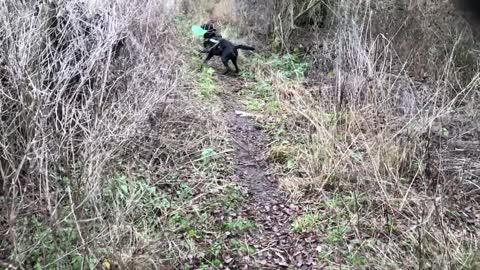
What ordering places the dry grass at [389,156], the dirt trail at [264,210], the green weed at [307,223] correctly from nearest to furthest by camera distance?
the dry grass at [389,156] < the dirt trail at [264,210] < the green weed at [307,223]

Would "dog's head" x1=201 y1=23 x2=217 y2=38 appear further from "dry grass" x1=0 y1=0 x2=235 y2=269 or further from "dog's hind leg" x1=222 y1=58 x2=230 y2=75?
"dry grass" x1=0 y1=0 x2=235 y2=269

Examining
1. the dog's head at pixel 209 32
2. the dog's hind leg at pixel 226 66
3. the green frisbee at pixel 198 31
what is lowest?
the dog's hind leg at pixel 226 66

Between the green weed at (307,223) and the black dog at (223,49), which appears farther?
the black dog at (223,49)

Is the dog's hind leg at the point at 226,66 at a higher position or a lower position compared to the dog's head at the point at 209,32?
lower

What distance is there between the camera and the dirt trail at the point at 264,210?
357cm

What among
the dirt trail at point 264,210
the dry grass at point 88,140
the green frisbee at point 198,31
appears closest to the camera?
the dry grass at point 88,140

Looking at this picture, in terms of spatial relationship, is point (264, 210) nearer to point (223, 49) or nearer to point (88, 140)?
point (88, 140)

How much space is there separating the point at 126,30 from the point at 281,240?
2946 mm

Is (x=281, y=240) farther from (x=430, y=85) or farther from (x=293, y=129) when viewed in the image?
(x=430, y=85)

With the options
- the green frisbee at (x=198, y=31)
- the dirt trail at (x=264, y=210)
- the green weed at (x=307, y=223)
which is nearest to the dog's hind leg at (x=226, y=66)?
the green frisbee at (x=198, y=31)

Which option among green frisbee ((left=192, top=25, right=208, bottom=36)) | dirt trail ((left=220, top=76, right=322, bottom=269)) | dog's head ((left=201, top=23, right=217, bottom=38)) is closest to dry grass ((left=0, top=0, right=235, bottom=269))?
dirt trail ((left=220, top=76, right=322, bottom=269))

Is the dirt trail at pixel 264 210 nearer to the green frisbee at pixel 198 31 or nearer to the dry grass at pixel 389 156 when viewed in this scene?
the dry grass at pixel 389 156

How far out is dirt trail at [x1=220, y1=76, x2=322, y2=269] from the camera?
3570 mm

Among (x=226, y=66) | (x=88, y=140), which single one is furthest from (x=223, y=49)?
(x=88, y=140)
